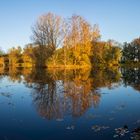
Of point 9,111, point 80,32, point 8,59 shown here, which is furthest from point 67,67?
point 9,111

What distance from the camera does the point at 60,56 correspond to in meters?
75.3

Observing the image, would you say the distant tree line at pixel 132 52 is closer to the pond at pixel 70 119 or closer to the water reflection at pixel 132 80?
the water reflection at pixel 132 80

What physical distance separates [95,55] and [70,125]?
71366 mm

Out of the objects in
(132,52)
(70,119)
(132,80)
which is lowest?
(70,119)

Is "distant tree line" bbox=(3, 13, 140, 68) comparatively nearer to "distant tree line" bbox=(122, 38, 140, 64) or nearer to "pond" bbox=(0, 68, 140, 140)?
"distant tree line" bbox=(122, 38, 140, 64)

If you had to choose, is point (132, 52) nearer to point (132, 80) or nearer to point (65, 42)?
point (65, 42)

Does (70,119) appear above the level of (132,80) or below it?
below

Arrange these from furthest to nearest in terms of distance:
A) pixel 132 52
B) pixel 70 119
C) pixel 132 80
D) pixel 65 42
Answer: pixel 132 52 → pixel 65 42 → pixel 132 80 → pixel 70 119


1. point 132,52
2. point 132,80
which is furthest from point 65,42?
point 132,52

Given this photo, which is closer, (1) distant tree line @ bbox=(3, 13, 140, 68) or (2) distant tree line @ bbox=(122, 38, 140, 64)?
(1) distant tree line @ bbox=(3, 13, 140, 68)

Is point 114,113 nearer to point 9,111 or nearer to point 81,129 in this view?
point 81,129

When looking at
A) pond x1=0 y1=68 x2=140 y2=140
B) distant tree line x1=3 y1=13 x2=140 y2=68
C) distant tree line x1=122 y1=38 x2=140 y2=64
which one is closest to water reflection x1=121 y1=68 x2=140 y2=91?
pond x1=0 y1=68 x2=140 y2=140

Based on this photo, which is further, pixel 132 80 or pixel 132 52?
pixel 132 52

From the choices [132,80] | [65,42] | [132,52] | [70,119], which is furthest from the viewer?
[132,52]
